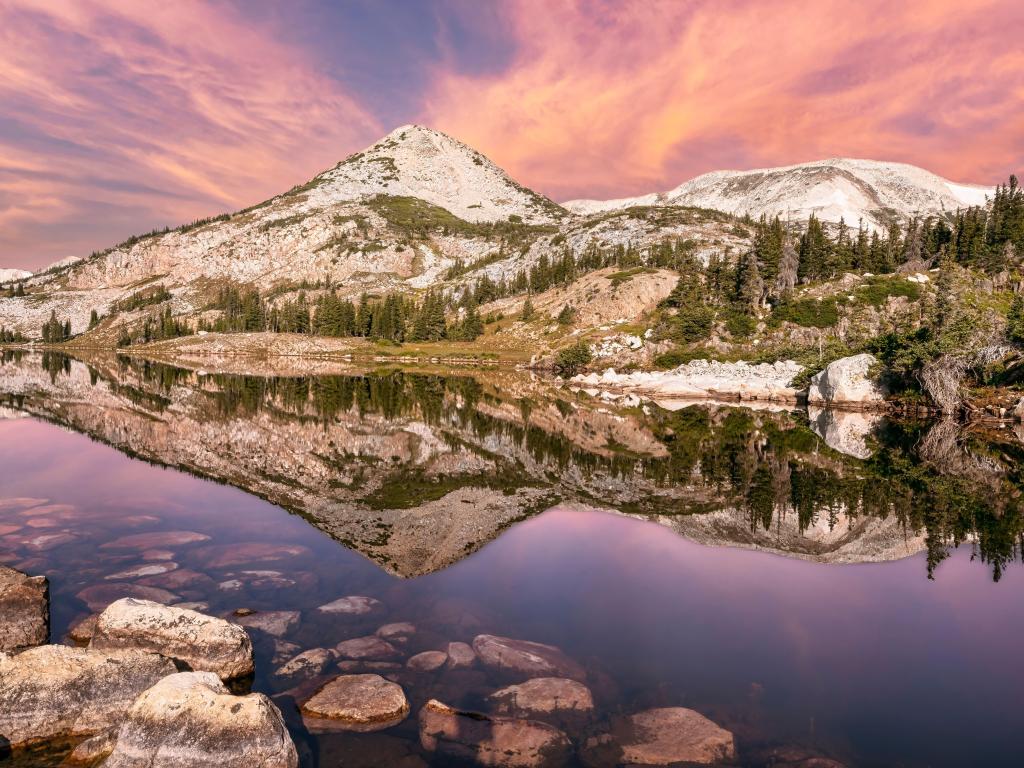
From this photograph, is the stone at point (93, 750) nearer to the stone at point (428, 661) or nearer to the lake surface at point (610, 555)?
the lake surface at point (610, 555)

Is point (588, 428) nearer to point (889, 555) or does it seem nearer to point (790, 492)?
point (790, 492)

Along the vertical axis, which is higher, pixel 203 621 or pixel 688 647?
pixel 203 621

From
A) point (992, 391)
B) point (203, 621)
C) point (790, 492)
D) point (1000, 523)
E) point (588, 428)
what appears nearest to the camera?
point (203, 621)

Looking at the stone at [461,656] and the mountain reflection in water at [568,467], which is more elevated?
the mountain reflection in water at [568,467]

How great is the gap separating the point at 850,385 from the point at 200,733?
3207 inches

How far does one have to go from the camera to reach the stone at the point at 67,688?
1084 centimetres

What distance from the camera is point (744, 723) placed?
480 inches

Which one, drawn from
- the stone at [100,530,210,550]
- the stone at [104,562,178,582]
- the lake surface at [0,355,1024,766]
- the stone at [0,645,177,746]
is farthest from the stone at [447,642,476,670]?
the stone at [100,530,210,550]

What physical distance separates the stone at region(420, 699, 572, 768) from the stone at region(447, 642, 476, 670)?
1.78m

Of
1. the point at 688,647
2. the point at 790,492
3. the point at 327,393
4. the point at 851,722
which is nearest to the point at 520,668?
the point at 688,647

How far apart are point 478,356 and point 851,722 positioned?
137805 mm

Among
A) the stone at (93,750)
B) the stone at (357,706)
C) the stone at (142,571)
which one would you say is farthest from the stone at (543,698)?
the stone at (142,571)

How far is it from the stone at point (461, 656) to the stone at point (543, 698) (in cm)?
136

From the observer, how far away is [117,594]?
17.5 m
